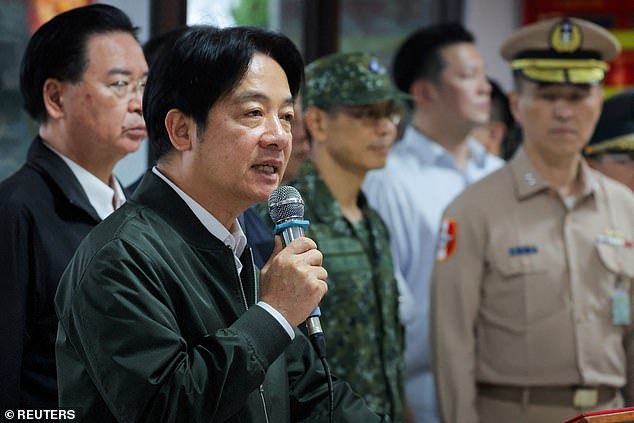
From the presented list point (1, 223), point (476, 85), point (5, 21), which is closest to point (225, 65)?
point (1, 223)

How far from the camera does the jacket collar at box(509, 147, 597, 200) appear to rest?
318 cm

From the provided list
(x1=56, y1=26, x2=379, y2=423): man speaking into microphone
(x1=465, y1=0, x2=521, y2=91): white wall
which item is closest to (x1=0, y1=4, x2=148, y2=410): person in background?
(x1=56, y1=26, x2=379, y2=423): man speaking into microphone

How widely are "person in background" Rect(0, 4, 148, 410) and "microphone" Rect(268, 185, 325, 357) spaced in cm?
60

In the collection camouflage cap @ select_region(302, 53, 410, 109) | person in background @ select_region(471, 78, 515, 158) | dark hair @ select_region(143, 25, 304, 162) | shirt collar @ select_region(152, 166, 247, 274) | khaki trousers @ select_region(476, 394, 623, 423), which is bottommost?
khaki trousers @ select_region(476, 394, 623, 423)

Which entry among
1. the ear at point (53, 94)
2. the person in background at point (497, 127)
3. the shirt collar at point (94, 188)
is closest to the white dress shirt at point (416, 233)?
the person in background at point (497, 127)

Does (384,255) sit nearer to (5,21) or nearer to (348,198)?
(348,198)

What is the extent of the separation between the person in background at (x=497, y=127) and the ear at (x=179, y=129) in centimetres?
335

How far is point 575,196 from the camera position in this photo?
3.21 meters

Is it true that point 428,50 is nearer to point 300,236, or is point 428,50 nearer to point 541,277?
point 541,277

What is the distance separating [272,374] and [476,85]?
2.61 m

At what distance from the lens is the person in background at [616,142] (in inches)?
145

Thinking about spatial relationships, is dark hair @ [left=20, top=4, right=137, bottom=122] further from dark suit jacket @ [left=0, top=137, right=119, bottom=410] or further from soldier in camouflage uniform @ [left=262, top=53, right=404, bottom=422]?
soldier in camouflage uniform @ [left=262, top=53, right=404, bottom=422]

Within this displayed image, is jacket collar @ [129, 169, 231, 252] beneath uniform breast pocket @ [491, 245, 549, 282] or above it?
above

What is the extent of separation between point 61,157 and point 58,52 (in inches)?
9.4
